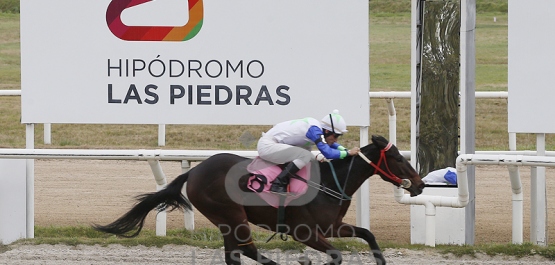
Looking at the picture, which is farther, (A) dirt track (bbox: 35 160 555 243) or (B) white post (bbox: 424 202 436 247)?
(A) dirt track (bbox: 35 160 555 243)

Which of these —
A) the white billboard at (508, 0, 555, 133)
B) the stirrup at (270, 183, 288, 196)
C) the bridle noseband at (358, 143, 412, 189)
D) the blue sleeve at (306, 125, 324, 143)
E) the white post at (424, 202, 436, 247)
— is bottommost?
the white post at (424, 202, 436, 247)

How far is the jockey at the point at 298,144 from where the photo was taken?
6500 mm

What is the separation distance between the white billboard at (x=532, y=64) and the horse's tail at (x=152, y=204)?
257cm

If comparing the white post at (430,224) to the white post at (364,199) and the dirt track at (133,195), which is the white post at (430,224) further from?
the dirt track at (133,195)

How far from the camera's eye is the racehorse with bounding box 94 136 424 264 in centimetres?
654

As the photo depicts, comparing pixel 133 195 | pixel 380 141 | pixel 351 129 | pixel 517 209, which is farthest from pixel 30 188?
pixel 351 129

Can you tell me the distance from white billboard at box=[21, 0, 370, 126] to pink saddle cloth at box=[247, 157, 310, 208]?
1226mm

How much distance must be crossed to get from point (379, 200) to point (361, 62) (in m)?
2.71

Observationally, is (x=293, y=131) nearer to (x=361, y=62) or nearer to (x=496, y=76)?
(x=361, y=62)

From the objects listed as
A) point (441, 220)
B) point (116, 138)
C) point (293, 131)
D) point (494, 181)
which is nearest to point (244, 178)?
point (293, 131)

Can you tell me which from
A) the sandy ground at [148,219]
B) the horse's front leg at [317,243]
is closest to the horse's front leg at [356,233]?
the horse's front leg at [317,243]

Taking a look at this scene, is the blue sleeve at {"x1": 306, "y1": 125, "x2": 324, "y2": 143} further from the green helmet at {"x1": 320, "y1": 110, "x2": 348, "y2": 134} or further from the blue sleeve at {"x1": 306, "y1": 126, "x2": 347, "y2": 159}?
the green helmet at {"x1": 320, "y1": 110, "x2": 348, "y2": 134}

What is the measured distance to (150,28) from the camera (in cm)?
777

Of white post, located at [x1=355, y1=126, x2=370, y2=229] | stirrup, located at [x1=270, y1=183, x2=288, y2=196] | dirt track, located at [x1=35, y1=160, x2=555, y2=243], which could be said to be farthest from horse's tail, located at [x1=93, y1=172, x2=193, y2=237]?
dirt track, located at [x1=35, y1=160, x2=555, y2=243]
